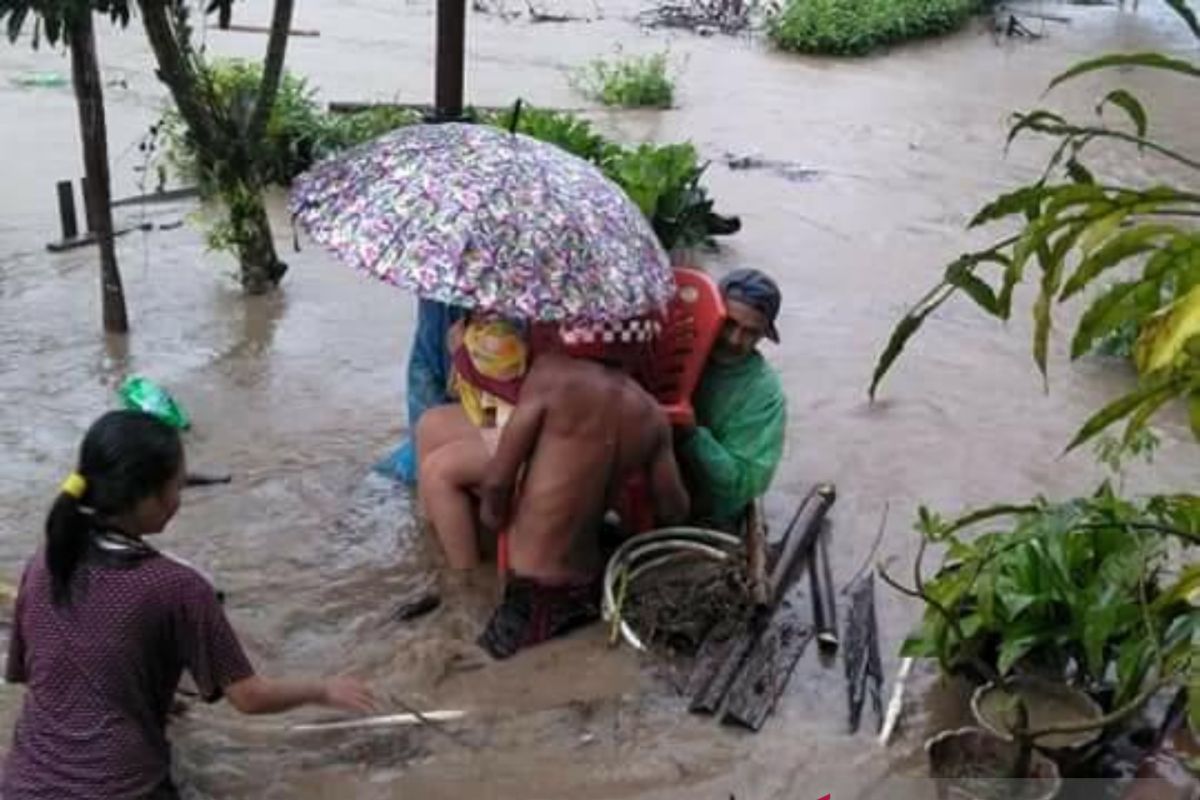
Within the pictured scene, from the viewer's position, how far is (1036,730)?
12.9 ft

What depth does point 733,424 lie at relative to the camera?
17.2ft

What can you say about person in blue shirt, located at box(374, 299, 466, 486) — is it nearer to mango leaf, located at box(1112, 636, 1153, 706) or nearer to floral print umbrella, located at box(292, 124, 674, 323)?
floral print umbrella, located at box(292, 124, 674, 323)

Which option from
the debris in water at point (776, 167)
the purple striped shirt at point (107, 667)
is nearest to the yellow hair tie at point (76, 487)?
the purple striped shirt at point (107, 667)

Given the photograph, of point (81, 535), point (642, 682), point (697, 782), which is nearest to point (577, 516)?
point (642, 682)

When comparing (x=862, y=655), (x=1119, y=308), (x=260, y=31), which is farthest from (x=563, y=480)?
(x=260, y=31)

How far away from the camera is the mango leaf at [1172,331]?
182cm

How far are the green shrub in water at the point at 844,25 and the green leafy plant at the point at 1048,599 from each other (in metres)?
14.3

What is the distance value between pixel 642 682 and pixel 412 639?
771 millimetres

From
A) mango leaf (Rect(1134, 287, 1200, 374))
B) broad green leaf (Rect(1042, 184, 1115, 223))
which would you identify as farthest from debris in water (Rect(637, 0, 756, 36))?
mango leaf (Rect(1134, 287, 1200, 374))

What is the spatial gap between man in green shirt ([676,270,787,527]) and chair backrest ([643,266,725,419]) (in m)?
0.06

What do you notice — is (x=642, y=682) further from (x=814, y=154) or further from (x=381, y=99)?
(x=381, y=99)

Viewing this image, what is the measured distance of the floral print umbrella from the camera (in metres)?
4.57

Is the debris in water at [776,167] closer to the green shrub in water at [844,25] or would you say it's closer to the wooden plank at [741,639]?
the green shrub in water at [844,25]

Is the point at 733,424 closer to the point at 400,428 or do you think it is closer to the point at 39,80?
the point at 400,428
